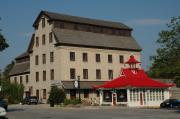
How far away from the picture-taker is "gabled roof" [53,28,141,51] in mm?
66250

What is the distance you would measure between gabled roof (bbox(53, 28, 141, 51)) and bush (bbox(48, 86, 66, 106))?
32.4 feet

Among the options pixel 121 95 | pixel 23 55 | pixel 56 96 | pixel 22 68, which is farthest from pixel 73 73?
pixel 23 55

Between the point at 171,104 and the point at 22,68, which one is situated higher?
the point at 22,68

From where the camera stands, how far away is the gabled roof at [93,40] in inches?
2608

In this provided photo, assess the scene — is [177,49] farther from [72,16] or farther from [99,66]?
[72,16]

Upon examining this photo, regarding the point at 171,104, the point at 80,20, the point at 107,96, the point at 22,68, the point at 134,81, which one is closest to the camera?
the point at 171,104

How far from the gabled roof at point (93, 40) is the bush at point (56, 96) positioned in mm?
9879

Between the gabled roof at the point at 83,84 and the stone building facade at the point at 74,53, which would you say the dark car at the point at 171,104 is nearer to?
the stone building facade at the point at 74,53

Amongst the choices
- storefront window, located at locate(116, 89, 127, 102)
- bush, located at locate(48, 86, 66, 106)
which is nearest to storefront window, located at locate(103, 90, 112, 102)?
storefront window, located at locate(116, 89, 127, 102)

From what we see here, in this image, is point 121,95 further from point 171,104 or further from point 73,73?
point 73,73

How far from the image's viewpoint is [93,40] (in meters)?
70.1

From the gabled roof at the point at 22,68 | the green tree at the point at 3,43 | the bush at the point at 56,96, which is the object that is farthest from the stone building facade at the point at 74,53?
the green tree at the point at 3,43

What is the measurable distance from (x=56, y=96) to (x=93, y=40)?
1575 cm

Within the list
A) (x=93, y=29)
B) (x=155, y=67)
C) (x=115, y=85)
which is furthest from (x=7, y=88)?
(x=155, y=67)
